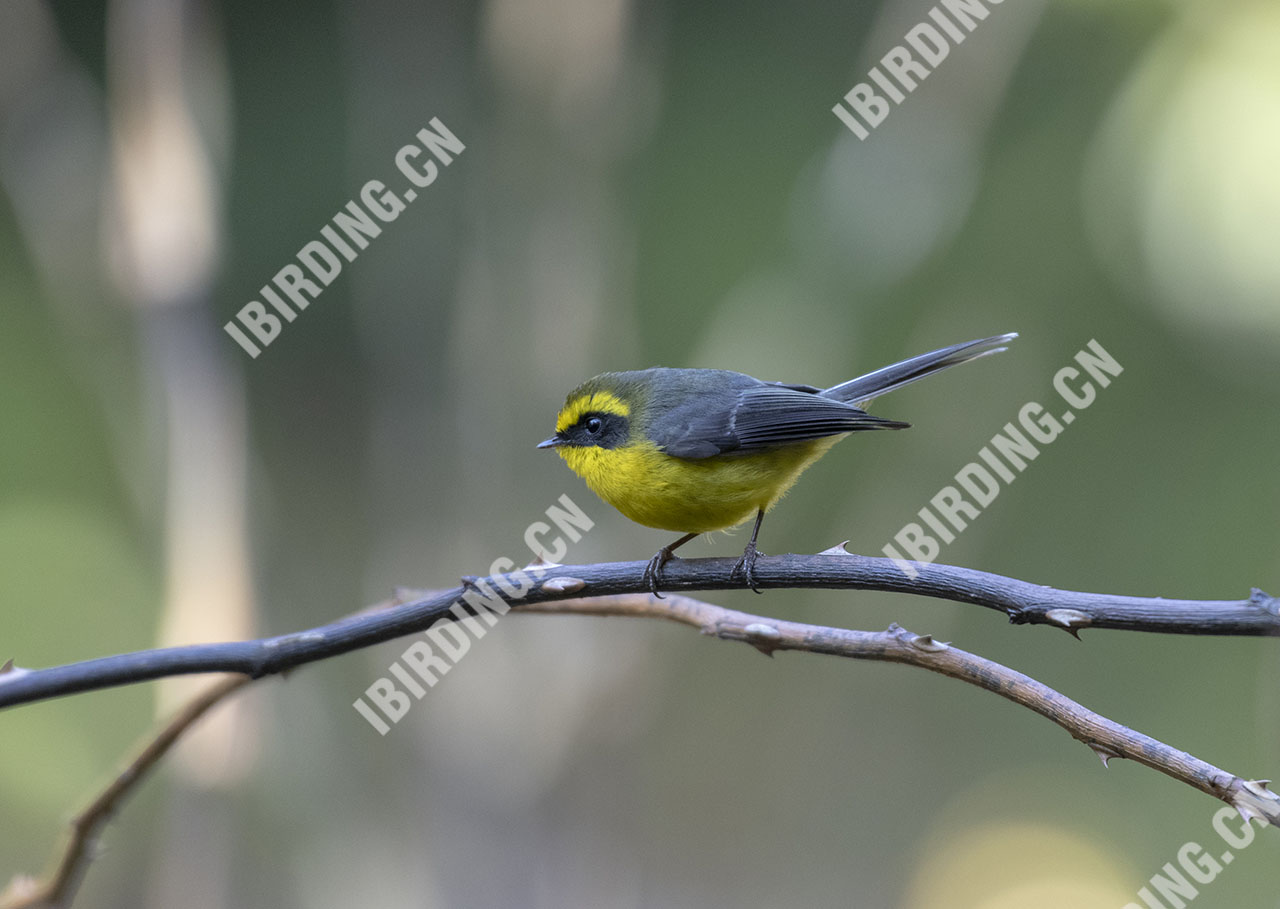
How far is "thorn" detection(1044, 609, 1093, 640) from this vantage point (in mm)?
1148

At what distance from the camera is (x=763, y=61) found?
5.33 metres

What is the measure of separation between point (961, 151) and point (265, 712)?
430cm

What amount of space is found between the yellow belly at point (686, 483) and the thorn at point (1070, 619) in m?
0.94

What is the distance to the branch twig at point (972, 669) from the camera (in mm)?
1102

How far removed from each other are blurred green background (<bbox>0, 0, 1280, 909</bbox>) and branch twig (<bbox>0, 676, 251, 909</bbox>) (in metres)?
2.20

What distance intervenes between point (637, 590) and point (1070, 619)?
631 millimetres

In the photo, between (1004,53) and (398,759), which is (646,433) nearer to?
(1004,53)

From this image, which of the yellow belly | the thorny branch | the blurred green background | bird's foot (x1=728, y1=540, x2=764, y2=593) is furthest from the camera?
the blurred green background

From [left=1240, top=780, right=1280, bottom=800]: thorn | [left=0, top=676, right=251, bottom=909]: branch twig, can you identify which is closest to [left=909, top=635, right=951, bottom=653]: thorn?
[left=1240, top=780, right=1280, bottom=800]: thorn

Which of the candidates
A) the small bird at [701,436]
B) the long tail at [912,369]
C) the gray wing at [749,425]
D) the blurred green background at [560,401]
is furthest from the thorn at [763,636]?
the blurred green background at [560,401]

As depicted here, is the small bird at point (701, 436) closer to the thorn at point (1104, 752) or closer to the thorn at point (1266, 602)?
the thorn at point (1104, 752)

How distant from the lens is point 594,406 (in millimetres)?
2184

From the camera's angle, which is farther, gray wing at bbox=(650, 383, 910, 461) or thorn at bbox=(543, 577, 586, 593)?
gray wing at bbox=(650, 383, 910, 461)

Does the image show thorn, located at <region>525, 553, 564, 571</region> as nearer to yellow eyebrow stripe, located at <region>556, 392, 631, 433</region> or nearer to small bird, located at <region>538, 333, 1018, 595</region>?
small bird, located at <region>538, 333, 1018, 595</region>
